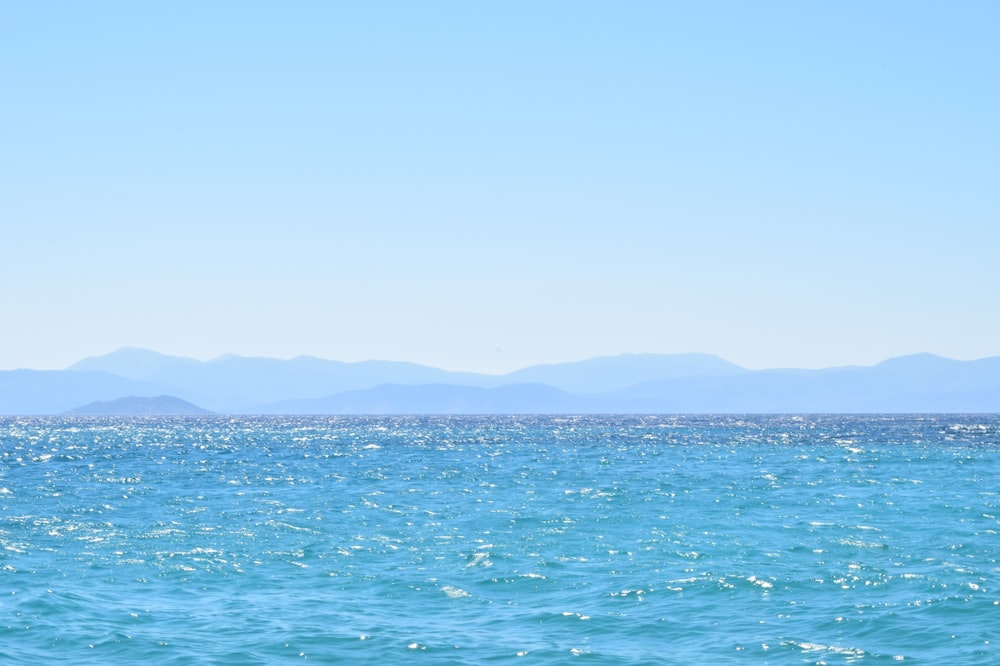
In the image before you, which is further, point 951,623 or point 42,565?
point 42,565

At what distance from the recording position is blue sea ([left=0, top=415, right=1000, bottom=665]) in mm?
21484

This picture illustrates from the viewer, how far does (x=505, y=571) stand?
28797 millimetres

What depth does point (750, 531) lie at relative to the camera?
36.1 m

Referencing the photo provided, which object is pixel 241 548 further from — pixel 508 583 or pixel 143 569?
pixel 508 583

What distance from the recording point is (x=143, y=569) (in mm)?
29469

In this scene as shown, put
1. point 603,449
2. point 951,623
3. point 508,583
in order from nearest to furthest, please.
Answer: point 951,623 → point 508,583 → point 603,449

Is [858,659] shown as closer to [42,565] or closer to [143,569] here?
[143,569]

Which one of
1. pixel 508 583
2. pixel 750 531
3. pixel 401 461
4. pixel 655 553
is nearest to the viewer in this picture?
pixel 508 583

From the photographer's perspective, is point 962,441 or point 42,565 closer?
point 42,565

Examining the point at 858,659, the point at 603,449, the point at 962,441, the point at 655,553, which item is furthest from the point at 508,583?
the point at 962,441

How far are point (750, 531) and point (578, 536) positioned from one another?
608 centimetres

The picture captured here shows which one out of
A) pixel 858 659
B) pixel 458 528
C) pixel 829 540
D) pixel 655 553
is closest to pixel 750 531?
pixel 829 540

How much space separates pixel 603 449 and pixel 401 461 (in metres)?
24.1

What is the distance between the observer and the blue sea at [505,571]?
846 inches
